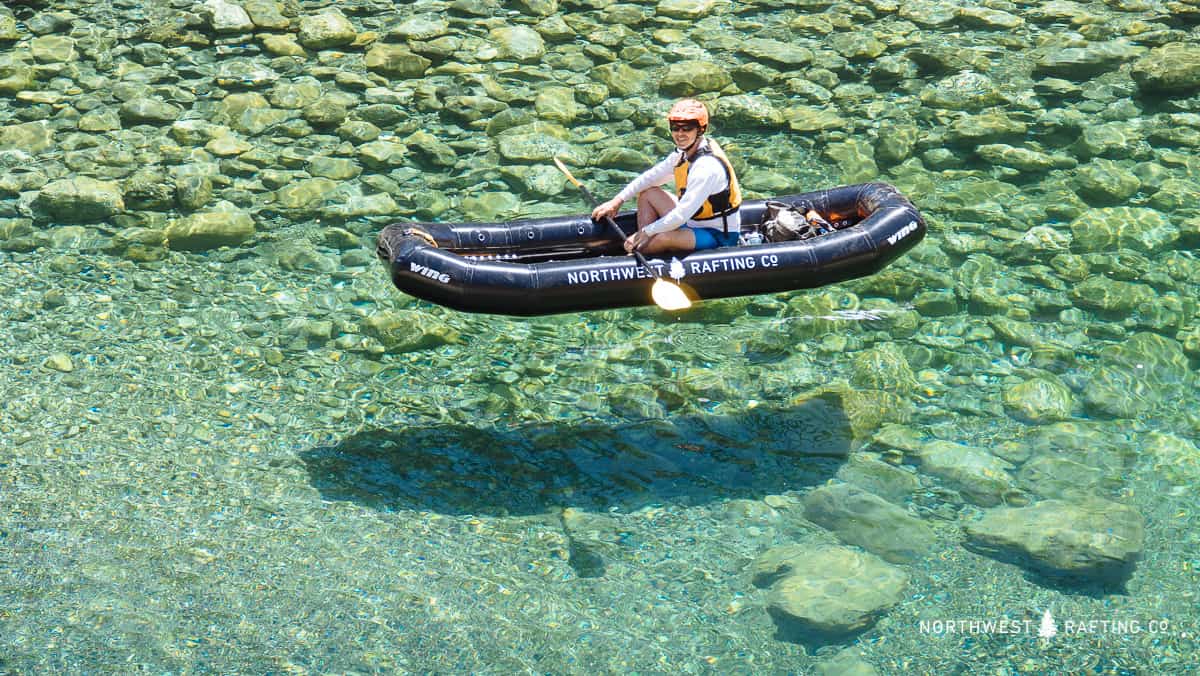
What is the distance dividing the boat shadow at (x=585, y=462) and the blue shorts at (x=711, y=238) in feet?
3.16

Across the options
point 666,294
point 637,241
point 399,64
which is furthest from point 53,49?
point 666,294

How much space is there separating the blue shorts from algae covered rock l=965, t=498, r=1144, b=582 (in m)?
2.07

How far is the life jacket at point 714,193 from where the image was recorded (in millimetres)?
7008

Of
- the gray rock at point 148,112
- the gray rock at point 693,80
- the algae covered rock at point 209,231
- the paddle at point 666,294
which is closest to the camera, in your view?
the paddle at point 666,294

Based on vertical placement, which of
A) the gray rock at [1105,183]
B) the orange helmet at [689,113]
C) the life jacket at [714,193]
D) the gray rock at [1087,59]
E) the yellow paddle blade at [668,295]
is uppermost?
the orange helmet at [689,113]

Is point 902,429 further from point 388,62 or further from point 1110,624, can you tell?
point 388,62

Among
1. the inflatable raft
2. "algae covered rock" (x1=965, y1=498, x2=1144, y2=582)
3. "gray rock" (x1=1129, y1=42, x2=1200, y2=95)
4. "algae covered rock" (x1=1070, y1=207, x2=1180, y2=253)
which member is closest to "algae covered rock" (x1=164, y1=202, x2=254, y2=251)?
the inflatable raft

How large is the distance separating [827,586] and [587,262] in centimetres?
216

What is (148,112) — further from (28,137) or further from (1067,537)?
(1067,537)

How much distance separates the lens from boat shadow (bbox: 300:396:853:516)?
6554 millimetres

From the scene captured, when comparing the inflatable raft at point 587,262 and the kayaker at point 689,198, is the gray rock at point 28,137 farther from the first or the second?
the kayaker at point 689,198

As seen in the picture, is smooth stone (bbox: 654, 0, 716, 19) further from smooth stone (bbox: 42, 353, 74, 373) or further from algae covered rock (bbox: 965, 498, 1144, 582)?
algae covered rock (bbox: 965, 498, 1144, 582)

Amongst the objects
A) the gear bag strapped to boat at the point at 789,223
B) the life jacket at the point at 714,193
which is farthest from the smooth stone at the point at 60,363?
the gear bag strapped to boat at the point at 789,223

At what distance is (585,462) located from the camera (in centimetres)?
680
